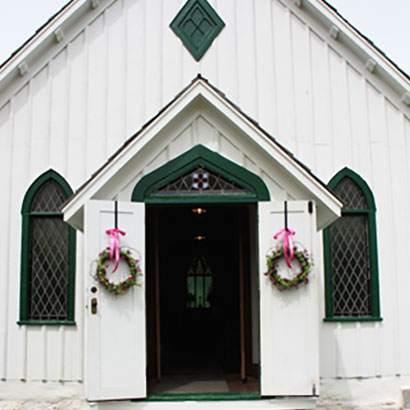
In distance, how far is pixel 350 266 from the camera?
9133mm

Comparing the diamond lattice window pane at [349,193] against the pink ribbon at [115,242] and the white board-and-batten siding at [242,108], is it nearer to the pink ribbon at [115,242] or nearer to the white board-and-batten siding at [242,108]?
the white board-and-batten siding at [242,108]

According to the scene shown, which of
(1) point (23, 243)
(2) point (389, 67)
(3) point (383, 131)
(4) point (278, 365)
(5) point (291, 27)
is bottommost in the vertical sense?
(4) point (278, 365)

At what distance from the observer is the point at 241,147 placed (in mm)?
7566

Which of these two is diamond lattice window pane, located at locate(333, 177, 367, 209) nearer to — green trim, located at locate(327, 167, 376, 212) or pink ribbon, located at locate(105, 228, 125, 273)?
green trim, located at locate(327, 167, 376, 212)

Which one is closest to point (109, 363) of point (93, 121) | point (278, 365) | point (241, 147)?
point (278, 365)

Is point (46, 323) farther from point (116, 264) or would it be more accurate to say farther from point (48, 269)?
point (116, 264)

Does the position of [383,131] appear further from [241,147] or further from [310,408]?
[310,408]

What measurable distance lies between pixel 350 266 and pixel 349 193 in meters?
1.15

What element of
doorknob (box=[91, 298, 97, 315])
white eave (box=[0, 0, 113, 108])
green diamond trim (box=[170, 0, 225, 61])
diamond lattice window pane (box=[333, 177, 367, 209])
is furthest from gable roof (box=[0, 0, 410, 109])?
doorknob (box=[91, 298, 97, 315])

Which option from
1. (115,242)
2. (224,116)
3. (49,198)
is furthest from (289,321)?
(49,198)

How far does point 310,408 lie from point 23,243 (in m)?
4.87

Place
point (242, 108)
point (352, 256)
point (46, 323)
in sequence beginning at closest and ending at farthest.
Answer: point (46, 323) < point (352, 256) < point (242, 108)

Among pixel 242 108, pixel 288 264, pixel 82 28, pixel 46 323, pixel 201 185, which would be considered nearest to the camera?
pixel 288 264

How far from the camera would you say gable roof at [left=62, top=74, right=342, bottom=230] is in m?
7.21
